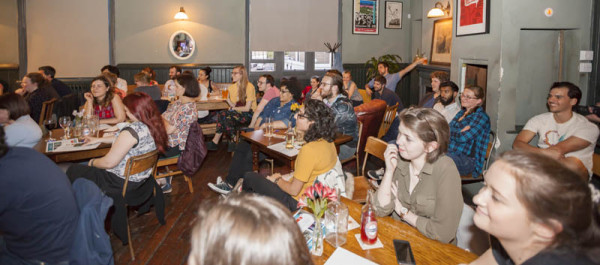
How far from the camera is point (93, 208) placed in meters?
1.99

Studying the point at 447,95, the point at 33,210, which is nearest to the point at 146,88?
the point at 447,95

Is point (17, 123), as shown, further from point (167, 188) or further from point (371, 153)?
→ point (371, 153)

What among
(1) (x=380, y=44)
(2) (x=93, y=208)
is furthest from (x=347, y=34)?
(2) (x=93, y=208)

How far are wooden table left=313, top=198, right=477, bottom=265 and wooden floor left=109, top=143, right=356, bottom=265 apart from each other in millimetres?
1028

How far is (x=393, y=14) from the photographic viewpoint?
10.9m

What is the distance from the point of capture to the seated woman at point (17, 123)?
3295 millimetres

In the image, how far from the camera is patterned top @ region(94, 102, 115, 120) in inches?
200

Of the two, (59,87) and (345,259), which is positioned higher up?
(59,87)

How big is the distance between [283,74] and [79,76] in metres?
4.69

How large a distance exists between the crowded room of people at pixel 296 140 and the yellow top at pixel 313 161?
11mm

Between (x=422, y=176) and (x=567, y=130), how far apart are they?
2.38m

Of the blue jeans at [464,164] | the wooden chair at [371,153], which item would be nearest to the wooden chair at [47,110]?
the wooden chair at [371,153]

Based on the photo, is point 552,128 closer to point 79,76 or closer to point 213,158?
point 213,158

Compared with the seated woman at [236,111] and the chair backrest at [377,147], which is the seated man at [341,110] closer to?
the chair backrest at [377,147]
